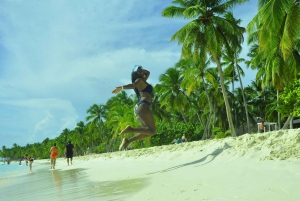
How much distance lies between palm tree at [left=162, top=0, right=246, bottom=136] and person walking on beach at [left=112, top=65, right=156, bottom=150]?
14.6 m

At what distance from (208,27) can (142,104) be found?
15.9 metres

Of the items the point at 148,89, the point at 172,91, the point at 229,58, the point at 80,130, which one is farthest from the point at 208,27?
the point at 80,130

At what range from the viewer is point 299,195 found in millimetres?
3576

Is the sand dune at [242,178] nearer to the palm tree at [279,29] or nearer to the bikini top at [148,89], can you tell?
the bikini top at [148,89]

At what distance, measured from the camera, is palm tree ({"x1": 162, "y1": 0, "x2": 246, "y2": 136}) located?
68.7ft

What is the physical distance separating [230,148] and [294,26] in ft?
28.9

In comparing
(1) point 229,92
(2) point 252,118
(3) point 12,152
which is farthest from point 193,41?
(3) point 12,152

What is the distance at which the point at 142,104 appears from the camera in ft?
21.9

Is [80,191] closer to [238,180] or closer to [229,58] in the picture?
[238,180]

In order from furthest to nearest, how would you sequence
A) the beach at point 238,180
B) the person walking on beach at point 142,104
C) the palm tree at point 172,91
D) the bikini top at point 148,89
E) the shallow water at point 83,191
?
the palm tree at point 172,91
the bikini top at point 148,89
the person walking on beach at point 142,104
the shallow water at point 83,191
the beach at point 238,180

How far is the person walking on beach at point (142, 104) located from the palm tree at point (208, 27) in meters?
14.6

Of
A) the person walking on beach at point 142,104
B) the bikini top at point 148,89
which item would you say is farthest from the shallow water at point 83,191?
the bikini top at point 148,89

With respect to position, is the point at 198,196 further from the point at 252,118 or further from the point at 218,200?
the point at 252,118

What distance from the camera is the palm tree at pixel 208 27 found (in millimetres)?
20953
